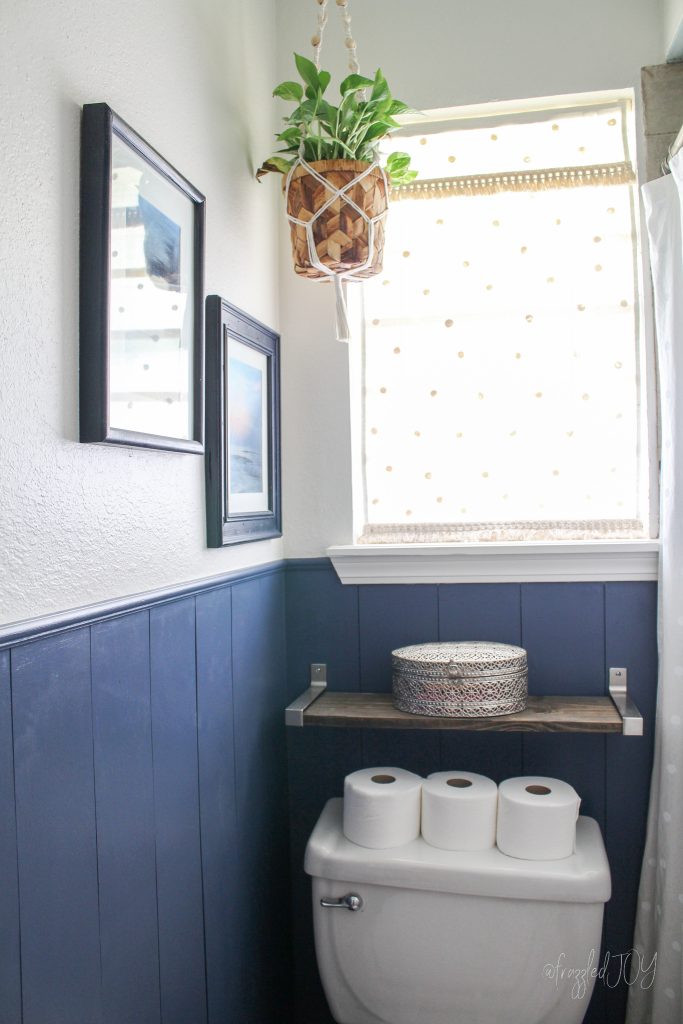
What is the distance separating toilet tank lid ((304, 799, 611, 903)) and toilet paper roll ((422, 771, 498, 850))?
2cm

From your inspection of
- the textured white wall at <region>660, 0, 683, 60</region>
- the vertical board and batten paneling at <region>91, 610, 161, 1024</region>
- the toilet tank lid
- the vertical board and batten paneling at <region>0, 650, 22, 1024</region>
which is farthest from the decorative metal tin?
the textured white wall at <region>660, 0, 683, 60</region>

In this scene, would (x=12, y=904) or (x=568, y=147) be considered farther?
(x=568, y=147)

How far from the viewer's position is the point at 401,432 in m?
1.85

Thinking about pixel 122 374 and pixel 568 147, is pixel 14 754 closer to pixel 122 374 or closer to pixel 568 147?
pixel 122 374

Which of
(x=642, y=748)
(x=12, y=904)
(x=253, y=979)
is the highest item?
(x=12, y=904)

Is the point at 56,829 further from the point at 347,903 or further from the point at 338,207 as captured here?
the point at 338,207

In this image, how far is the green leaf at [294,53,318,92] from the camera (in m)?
1.44

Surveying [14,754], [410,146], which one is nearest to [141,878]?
[14,754]

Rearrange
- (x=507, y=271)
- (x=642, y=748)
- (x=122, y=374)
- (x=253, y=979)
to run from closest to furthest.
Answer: (x=122, y=374), (x=253, y=979), (x=642, y=748), (x=507, y=271)

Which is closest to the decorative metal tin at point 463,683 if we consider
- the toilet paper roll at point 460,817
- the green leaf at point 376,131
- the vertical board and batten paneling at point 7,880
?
the toilet paper roll at point 460,817

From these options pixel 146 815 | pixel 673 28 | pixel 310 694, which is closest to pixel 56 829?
pixel 146 815

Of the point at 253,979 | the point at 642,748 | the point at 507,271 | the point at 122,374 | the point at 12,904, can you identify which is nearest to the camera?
the point at 12,904

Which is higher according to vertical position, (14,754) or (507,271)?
(507,271)

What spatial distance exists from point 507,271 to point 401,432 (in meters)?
0.42
